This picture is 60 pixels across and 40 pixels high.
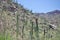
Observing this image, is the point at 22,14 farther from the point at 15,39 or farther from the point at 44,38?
the point at 15,39

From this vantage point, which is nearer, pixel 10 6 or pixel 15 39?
pixel 15 39

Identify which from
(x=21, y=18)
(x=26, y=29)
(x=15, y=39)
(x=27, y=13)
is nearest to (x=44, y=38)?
(x=15, y=39)

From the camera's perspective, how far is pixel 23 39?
7105mm

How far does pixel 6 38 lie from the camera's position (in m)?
4.51

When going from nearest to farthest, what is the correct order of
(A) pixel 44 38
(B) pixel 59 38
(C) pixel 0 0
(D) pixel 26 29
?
(A) pixel 44 38 → (B) pixel 59 38 → (D) pixel 26 29 → (C) pixel 0 0

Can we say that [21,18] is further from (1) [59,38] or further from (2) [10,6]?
(1) [59,38]

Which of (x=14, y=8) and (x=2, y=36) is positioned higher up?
(x=14, y=8)

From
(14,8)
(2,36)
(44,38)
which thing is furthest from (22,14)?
(2,36)

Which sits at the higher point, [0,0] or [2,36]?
[0,0]

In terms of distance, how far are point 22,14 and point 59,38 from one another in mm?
4543

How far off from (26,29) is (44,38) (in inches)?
88.9

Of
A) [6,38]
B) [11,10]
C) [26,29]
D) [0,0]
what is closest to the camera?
[6,38]

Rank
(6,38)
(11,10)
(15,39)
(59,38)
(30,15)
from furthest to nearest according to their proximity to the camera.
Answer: (30,15), (11,10), (59,38), (15,39), (6,38)

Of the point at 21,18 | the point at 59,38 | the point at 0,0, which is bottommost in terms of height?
the point at 59,38
